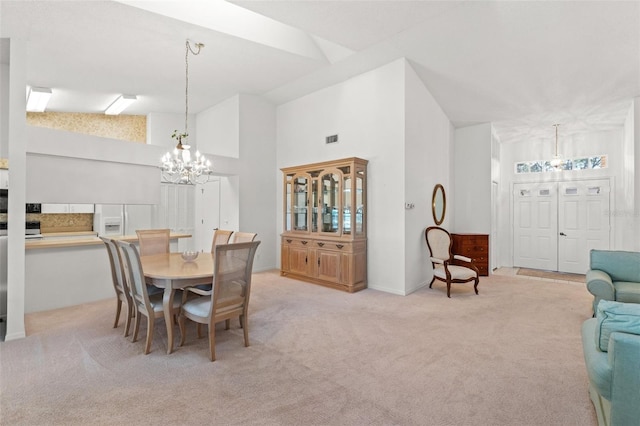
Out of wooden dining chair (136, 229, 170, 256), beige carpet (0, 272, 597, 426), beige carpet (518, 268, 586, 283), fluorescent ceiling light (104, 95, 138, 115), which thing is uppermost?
fluorescent ceiling light (104, 95, 138, 115)

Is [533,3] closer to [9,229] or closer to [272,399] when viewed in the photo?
[272,399]

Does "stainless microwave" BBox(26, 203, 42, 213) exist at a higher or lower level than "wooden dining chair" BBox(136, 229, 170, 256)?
higher

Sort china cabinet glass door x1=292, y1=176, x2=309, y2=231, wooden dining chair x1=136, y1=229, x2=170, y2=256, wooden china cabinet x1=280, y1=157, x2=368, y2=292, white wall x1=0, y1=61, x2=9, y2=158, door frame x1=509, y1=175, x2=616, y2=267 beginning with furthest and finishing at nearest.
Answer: door frame x1=509, y1=175, x2=616, y2=267 → china cabinet glass door x1=292, y1=176, x2=309, y2=231 → wooden china cabinet x1=280, y1=157, x2=368, y2=292 → wooden dining chair x1=136, y1=229, x2=170, y2=256 → white wall x1=0, y1=61, x2=9, y2=158

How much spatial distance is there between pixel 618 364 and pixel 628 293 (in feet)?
8.75

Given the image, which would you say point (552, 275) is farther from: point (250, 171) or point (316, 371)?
point (250, 171)

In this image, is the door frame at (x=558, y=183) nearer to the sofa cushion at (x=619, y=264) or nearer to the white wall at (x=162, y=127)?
the sofa cushion at (x=619, y=264)

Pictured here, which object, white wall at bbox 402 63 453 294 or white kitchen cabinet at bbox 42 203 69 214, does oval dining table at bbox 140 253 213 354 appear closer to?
white wall at bbox 402 63 453 294

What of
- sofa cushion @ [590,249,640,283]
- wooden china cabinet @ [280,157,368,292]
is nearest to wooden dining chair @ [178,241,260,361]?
wooden china cabinet @ [280,157,368,292]

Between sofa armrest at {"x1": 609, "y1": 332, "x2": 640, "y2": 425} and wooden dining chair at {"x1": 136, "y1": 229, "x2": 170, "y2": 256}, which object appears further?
wooden dining chair at {"x1": 136, "y1": 229, "x2": 170, "y2": 256}

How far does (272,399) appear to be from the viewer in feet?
7.20

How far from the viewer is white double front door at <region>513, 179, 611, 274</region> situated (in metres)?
6.48

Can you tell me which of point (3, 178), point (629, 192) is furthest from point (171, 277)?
point (629, 192)

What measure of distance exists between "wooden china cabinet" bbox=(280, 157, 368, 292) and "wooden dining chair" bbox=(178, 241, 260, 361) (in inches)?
88.5

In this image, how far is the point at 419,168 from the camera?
5270mm
